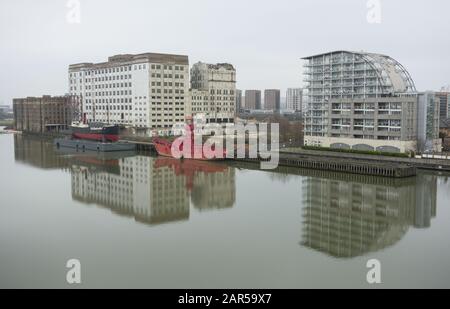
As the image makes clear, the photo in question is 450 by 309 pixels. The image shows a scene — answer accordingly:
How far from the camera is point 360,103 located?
18.2m

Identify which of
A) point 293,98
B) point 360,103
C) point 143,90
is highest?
point 293,98

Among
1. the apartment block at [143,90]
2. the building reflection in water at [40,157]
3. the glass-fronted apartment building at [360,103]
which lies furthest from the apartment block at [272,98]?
the glass-fronted apartment building at [360,103]

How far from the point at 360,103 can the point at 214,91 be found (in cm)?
1320

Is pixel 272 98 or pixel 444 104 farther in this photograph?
pixel 272 98

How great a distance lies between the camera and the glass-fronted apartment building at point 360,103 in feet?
55.9

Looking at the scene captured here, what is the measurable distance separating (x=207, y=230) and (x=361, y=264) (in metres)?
3.01

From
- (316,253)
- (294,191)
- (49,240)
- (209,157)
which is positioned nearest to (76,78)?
(209,157)

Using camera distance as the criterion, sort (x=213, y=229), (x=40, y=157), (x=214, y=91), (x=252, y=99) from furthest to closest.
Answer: (x=252, y=99), (x=214, y=91), (x=40, y=157), (x=213, y=229)

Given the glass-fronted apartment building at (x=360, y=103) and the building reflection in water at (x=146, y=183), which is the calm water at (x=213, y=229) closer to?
the building reflection in water at (x=146, y=183)

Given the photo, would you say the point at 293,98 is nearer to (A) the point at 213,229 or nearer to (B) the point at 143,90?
(B) the point at 143,90

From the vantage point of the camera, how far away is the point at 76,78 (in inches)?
1330

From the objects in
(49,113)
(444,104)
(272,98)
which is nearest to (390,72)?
(444,104)

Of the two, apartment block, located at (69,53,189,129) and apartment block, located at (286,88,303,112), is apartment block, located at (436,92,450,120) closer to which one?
apartment block, located at (69,53,189,129)
